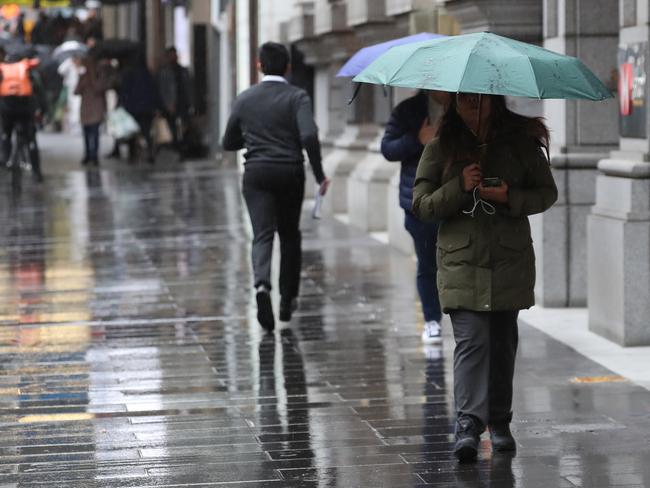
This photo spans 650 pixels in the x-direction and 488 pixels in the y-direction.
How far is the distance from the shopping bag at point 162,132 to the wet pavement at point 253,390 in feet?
63.4

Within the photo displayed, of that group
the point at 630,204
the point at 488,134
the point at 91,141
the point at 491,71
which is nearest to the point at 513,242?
the point at 488,134

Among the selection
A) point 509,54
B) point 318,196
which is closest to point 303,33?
point 318,196

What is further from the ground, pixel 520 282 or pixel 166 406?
pixel 520 282

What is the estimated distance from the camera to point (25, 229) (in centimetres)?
1748

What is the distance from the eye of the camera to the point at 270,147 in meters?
10.3

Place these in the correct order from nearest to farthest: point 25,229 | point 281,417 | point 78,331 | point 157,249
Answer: point 281,417, point 78,331, point 157,249, point 25,229

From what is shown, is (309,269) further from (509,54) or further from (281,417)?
(509,54)

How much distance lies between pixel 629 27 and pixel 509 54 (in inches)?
128

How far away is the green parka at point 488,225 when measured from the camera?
261 inches

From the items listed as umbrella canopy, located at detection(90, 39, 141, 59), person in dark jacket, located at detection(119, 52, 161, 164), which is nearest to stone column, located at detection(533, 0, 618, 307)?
person in dark jacket, located at detection(119, 52, 161, 164)

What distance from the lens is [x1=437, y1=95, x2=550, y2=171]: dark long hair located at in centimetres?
668

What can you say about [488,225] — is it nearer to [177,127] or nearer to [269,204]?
[269,204]

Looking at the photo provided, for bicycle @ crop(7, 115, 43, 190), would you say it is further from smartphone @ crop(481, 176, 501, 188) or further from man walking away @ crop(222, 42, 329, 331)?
smartphone @ crop(481, 176, 501, 188)

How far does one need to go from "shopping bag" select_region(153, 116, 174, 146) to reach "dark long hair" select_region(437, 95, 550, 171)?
1062 inches
